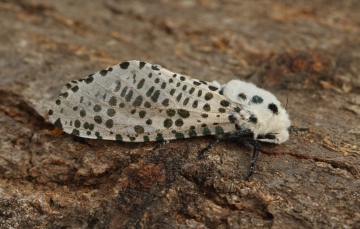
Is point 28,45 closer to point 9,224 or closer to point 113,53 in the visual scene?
point 113,53

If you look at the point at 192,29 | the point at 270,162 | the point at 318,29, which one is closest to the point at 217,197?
the point at 270,162

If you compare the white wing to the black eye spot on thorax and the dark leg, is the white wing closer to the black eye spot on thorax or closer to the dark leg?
the dark leg

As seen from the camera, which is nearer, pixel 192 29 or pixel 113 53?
pixel 113 53

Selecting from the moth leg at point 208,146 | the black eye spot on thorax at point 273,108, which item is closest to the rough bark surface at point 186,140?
the moth leg at point 208,146

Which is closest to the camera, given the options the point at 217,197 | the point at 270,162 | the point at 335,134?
the point at 217,197

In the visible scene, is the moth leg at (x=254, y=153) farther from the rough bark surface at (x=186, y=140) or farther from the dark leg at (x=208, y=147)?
the dark leg at (x=208, y=147)

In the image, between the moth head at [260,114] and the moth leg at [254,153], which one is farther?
the moth head at [260,114]
